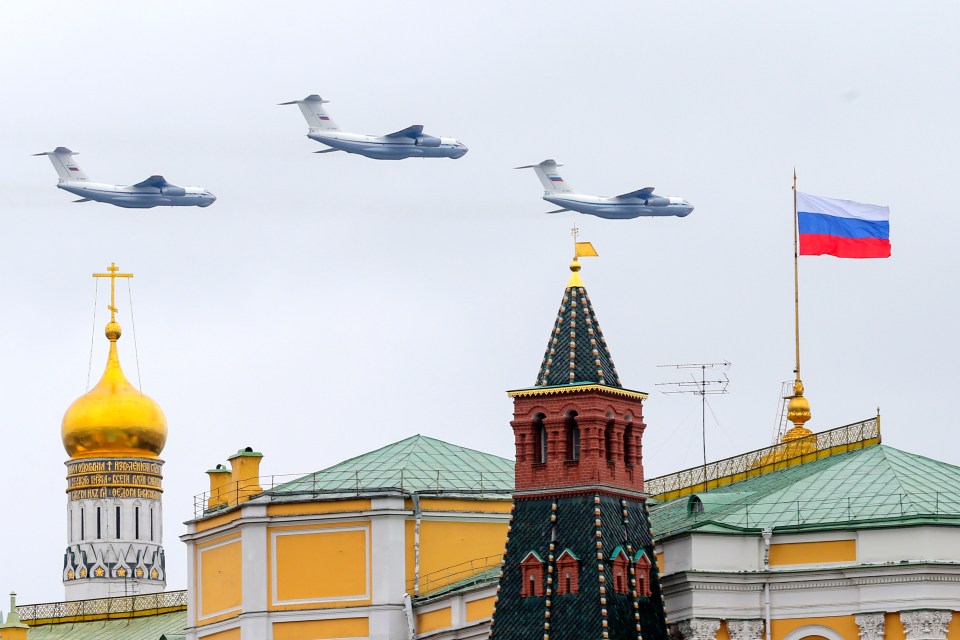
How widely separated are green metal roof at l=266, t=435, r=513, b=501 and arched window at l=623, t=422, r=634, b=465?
1857 centimetres

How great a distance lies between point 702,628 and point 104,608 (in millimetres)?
62052

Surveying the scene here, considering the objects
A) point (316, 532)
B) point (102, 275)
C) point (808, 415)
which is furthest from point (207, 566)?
point (102, 275)

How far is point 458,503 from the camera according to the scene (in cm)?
12731

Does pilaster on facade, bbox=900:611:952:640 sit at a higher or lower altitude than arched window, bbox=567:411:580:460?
lower

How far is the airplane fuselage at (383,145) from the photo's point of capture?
153 metres

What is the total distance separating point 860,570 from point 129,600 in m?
63.8

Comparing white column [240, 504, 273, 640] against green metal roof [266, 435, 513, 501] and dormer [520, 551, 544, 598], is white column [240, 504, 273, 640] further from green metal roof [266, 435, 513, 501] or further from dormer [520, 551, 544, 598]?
dormer [520, 551, 544, 598]

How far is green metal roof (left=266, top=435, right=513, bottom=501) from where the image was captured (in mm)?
127750

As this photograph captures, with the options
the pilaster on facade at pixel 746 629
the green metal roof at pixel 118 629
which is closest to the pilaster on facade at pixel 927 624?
the pilaster on facade at pixel 746 629

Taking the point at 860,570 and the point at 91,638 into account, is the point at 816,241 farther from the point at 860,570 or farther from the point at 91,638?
the point at 91,638

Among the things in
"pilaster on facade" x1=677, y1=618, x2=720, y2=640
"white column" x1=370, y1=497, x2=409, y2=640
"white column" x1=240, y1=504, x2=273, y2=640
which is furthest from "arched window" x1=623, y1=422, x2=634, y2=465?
"white column" x1=240, y1=504, x2=273, y2=640

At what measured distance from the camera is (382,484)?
419 feet

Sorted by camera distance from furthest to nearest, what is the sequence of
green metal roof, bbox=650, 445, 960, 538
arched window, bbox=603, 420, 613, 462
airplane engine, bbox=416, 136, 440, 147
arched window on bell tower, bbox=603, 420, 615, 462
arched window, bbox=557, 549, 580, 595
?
airplane engine, bbox=416, 136, 440, 147, arched window, bbox=603, 420, 613, 462, arched window on bell tower, bbox=603, 420, 615, 462, green metal roof, bbox=650, 445, 960, 538, arched window, bbox=557, 549, 580, 595

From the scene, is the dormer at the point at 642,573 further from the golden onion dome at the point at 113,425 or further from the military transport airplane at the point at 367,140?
the golden onion dome at the point at 113,425
